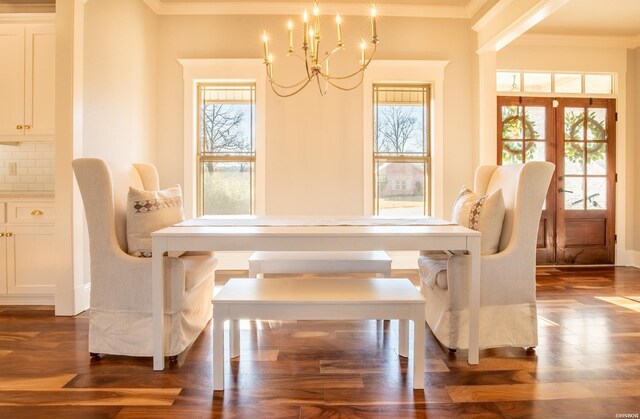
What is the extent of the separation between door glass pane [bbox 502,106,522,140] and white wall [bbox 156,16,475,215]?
66 centimetres

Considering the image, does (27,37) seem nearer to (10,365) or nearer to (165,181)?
(165,181)

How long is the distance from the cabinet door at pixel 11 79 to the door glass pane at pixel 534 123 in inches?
206

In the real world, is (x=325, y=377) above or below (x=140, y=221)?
below

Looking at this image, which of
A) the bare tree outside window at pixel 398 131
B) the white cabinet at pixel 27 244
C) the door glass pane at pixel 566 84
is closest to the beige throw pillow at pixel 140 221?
the white cabinet at pixel 27 244

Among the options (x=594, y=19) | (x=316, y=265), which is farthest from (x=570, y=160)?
(x=316, y=265)

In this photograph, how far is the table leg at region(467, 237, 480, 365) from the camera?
205cm

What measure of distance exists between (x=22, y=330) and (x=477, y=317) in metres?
2.87

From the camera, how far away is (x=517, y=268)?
7.43 feet

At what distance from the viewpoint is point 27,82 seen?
3.23 metres

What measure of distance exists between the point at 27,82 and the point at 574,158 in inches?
229

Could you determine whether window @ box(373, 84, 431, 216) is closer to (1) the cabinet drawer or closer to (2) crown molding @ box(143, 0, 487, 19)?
(2) crown molding @ box(143, 0, 487, 19)

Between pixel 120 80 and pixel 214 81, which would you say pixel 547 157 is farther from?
pixel 120 80

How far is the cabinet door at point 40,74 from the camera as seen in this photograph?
322 centimetres

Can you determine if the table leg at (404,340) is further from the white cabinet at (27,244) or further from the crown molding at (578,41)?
the crown molding at (578,41)
